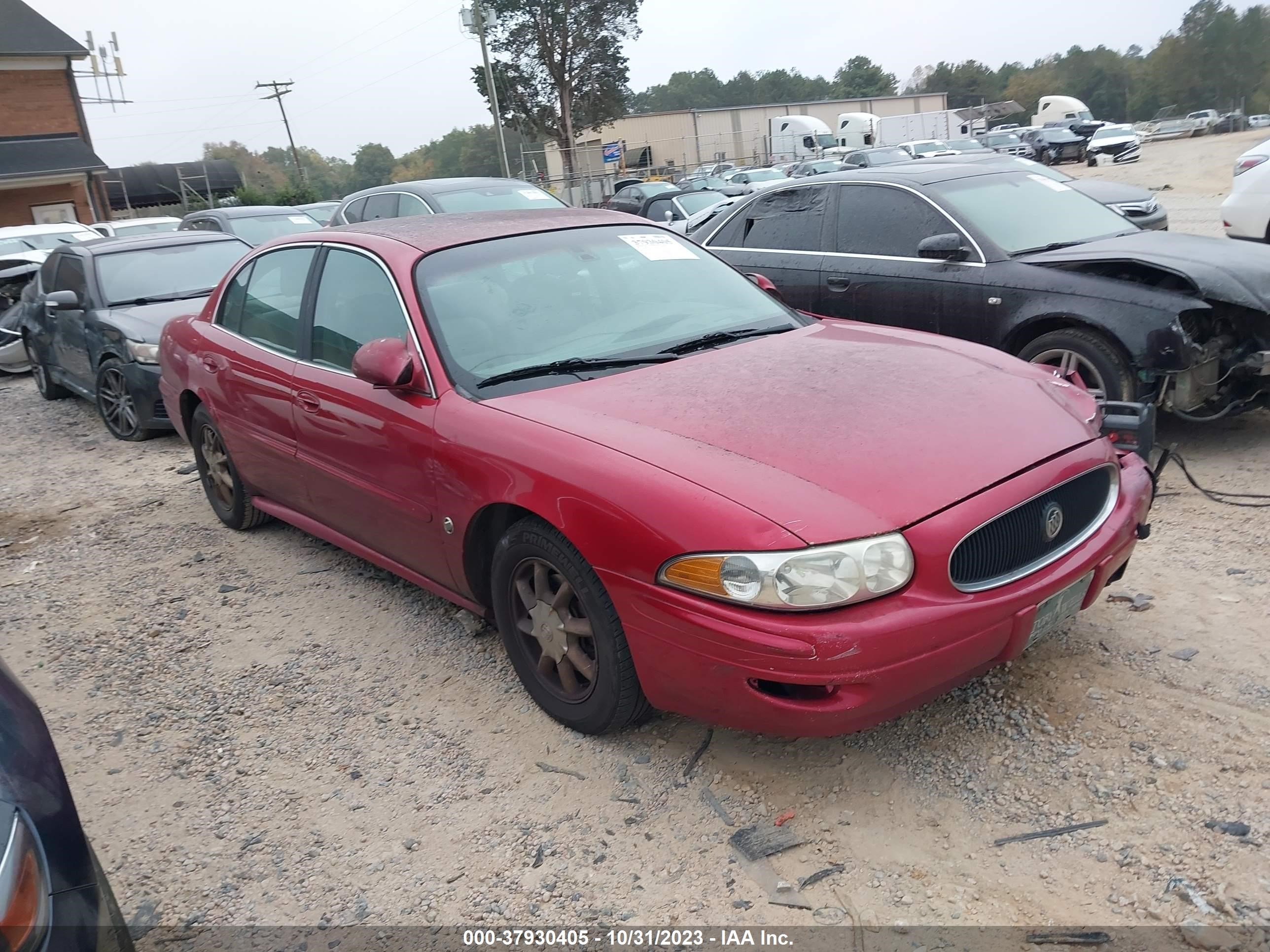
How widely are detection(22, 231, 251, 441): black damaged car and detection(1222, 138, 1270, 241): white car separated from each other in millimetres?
8650

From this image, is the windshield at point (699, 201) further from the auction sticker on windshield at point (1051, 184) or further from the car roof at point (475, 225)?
the car roof at point (475, 225)

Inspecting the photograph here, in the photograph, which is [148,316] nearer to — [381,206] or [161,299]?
[161,299]

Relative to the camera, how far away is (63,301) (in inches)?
332

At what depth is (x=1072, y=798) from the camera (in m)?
2.81

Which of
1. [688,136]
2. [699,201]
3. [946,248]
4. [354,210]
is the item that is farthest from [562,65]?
[946,248]

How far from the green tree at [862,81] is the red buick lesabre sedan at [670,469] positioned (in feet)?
351

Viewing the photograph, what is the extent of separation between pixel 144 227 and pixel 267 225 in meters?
6.44

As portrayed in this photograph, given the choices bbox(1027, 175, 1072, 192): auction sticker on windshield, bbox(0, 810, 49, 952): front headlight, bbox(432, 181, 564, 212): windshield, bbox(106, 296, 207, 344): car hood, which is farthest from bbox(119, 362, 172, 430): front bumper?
bbox(1027, 175, 1072, 192): auction sticker on windshield

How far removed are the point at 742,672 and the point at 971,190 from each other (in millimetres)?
4713

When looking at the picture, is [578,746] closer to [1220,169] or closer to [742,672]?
[742,672]

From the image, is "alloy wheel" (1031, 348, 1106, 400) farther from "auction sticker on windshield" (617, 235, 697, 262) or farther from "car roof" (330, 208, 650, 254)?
"car roof" (330, 208, 650, 254)

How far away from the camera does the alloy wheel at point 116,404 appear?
8.14 meters

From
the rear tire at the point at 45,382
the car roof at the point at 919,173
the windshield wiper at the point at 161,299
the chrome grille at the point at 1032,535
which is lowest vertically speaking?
the rear tire at the point at 45,382

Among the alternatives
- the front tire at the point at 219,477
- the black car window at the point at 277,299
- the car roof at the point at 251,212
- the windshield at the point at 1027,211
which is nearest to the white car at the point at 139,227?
the car roof at the point at 251,212
